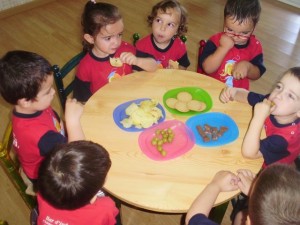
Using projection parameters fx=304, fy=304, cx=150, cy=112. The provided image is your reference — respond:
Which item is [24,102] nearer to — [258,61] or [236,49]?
[236,49]

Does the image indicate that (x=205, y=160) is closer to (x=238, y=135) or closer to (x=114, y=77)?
(x=238, y=135)

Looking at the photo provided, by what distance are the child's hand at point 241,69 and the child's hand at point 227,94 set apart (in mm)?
305

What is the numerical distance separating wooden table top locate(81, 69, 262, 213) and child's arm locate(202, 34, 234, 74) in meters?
0.32

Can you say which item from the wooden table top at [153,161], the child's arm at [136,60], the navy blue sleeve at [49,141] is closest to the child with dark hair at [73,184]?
the wooden table top at [153,161]

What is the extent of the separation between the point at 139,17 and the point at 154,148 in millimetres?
2910

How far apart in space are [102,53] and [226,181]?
3.39 ft

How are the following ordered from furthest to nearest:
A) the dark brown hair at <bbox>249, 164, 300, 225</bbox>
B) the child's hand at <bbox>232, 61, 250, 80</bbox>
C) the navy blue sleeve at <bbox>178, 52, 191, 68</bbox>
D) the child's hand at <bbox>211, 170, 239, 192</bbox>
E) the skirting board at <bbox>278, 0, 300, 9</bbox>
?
the skirting board at <bbox>278, 0, 300, 9</bbox>, the navy blue sleeve at <bbox>178, 52, 191, 68</bbox>, the child's hand at <bbox>232, 61, 250, 80</bbox>, the child's hand at <bbox>211, 170, 239, 192</bbox>, the dark brown hair at <bbox>249, 164, 300, 225</bbox>

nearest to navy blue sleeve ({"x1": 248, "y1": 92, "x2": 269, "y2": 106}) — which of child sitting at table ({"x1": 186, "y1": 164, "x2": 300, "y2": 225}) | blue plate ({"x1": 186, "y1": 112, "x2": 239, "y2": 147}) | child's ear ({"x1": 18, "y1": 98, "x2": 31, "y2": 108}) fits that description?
blue plate ({"x1": 186, "y1": 112, "x2": 239, "y2": 147})

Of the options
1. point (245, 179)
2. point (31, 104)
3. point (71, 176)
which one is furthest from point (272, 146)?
point (31, 104)

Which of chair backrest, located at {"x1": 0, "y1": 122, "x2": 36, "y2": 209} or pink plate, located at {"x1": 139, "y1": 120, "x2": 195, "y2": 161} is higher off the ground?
pink plate, located at {"x1": 139, "y1": 120, "x2": 195, "y2": 161}

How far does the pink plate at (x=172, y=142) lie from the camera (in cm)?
126

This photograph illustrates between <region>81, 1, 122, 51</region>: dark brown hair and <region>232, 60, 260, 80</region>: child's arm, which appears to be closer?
<region>81, 1, 122, 51</region>: dark brown hair

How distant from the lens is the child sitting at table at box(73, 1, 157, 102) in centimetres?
166

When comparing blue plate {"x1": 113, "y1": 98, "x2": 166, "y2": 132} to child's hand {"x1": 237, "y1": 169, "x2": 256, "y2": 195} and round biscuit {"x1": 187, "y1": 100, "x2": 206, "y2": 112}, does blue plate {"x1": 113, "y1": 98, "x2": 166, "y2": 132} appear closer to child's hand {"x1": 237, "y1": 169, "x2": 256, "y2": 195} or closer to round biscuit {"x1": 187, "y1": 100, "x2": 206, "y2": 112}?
round biscuit {"x1": 187, "y1": 100, "x2": 206, "y2": 112}
